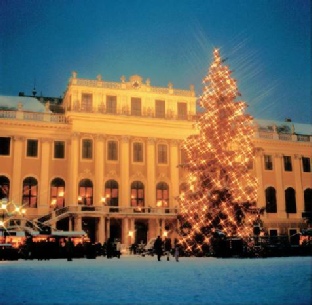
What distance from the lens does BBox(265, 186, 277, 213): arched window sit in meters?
47.9

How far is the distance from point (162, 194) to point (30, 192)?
11737 millimetres

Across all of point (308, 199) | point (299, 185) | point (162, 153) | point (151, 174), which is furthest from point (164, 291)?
point (308, 199)

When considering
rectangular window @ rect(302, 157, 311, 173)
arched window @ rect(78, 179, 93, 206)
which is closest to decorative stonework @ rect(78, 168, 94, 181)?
arched window @ rect(78, 179, 93, 206)

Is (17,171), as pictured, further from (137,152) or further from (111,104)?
(137,152)

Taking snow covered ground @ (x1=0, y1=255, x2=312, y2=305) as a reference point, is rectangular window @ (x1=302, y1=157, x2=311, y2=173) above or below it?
above

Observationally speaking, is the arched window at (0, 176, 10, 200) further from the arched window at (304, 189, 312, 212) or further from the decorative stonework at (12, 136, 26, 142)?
the arched window at (304, 189, 312, 212)

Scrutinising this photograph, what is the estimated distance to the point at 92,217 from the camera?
4062 cm

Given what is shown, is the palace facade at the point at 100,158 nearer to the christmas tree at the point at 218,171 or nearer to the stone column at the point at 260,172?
the stone column at the point at 260,172

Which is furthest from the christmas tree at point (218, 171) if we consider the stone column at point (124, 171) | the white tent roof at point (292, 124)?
the white tent roof at point (292, 124)

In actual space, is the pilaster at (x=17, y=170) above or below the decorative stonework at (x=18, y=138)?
below

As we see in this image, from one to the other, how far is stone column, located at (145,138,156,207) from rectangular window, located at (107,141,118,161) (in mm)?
3000

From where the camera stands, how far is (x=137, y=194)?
4331 cm

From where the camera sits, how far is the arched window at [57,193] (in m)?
41.4

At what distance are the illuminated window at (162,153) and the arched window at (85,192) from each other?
22.6 feet
